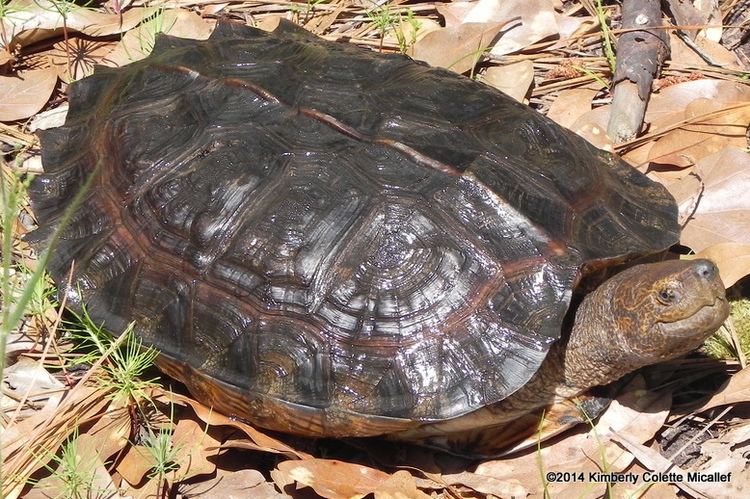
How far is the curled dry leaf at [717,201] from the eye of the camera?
148 inches

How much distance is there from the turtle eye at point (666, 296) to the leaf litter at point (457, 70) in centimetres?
57

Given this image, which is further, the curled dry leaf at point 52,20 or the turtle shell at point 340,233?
the curled dry leaf at point 52,20

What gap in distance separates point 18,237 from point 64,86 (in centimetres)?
104

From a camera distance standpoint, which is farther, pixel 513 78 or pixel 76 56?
pixel 76 56

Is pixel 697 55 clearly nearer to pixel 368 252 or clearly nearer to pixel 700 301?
pixel 700 301

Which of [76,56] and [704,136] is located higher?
[76,56]

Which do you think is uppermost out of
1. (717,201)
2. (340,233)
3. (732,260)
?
(717,201)

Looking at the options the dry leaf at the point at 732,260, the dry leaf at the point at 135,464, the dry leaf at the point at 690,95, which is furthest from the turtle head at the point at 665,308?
the dry leaf at the point at 135,464

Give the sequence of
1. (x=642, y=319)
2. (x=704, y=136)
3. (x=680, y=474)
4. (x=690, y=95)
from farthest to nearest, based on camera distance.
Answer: (x=690, y=95)
(x=704, y=136)
(x=680, y=474)
(x=642, y=319)

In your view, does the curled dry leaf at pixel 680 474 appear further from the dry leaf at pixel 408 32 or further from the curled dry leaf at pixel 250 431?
the dry leaf at pixel 408 32

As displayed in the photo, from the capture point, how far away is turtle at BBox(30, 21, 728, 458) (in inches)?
121

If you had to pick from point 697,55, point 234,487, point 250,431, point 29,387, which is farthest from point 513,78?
point 29,387

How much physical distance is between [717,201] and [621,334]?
3.42ft

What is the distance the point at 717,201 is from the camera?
3842mm
